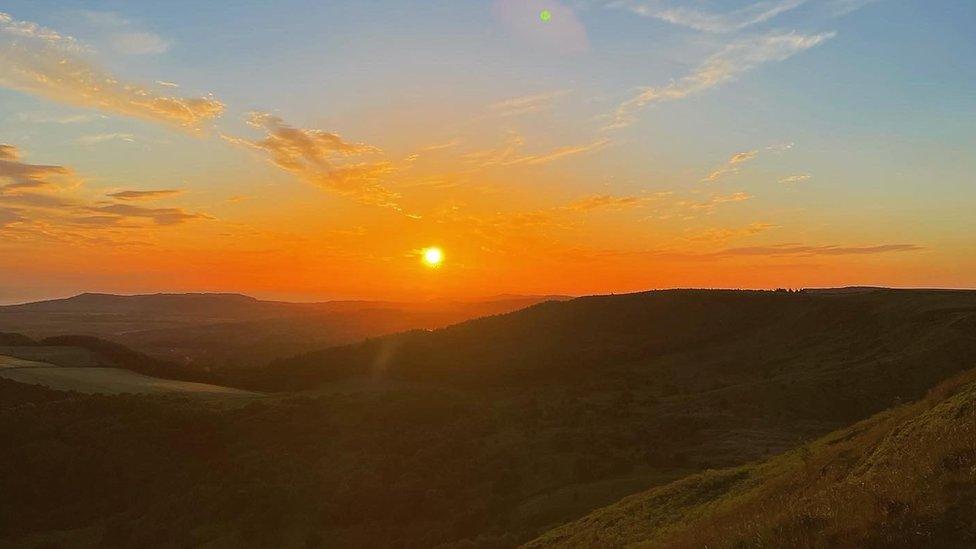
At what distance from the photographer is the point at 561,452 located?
4006 cm

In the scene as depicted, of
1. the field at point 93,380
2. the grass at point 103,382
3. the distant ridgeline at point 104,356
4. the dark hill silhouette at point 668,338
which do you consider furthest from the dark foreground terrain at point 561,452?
the distant ridgeline at point 104,356

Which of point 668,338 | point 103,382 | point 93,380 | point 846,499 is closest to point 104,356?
point 93,380

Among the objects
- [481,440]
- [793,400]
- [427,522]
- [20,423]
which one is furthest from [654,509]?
[20,423]

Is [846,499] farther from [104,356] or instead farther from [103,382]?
[104,356]

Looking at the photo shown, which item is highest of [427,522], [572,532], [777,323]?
[777,323]

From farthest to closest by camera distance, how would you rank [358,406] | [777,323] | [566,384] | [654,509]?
[777,323], [566,384], [358,406], [654,509]

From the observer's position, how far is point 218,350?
490ft

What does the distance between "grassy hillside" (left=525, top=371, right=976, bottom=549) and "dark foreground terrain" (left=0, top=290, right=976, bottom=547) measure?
0.22ft

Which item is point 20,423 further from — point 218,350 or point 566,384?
point 218,350

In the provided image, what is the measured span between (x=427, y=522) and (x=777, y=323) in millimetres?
60931

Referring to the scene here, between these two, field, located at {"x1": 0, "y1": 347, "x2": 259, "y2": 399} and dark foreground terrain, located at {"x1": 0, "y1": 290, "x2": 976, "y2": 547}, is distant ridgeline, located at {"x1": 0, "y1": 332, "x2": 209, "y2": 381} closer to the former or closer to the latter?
field, located at {"x1": 0, "y1": 347, "x2": 259, "y2": 399}

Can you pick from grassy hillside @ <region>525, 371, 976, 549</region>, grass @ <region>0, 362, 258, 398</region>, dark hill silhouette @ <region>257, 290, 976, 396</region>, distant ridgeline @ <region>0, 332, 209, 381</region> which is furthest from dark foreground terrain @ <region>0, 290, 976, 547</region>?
distant ridgeline @ <region>0, 332, 209, 381</region>

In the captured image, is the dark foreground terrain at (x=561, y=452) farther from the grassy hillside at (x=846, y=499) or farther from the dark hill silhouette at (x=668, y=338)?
the dark hill silhouette at (x=668, y=338)

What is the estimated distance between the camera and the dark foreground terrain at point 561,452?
1429 centimetres
